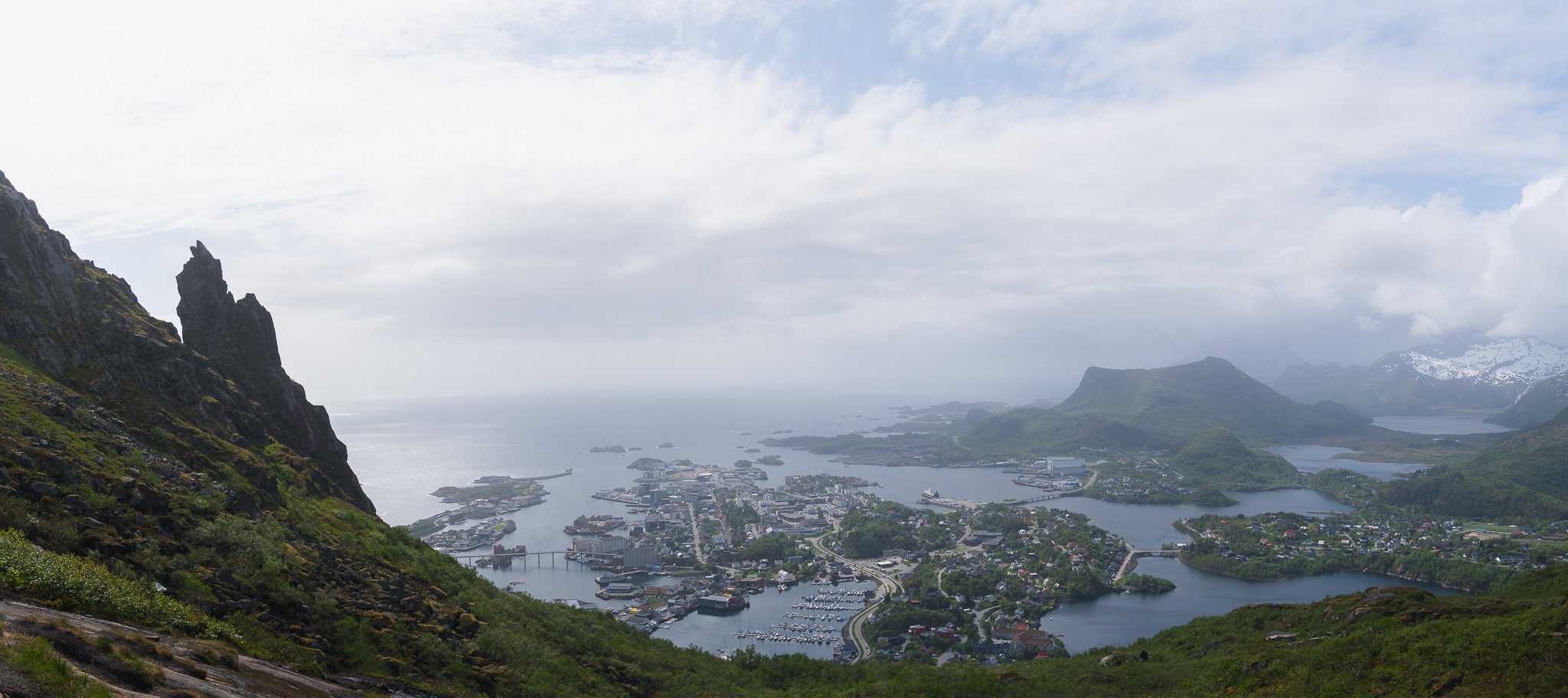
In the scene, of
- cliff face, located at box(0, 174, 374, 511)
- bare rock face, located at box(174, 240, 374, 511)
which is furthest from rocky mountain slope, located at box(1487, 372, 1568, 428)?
cliff face, located at box(0, 174, 374, 511)

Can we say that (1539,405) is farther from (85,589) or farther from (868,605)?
(85,589)

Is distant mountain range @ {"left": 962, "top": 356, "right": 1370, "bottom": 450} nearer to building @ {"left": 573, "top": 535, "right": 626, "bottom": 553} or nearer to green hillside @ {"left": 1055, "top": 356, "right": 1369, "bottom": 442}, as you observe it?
green hillside @ {"left": 1055, "top": 356, "right": 1369, "bottom": 442}

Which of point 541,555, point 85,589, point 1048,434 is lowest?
point 541,555

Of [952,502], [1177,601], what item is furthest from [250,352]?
[952,502]

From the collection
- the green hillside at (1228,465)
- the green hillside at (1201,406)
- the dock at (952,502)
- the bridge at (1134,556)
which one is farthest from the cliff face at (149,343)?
the green hillside at (1201,406)

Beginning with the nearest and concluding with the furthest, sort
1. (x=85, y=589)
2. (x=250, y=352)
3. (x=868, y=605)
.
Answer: (x=85, y=589), (x=250, y=352), (x=868, y=605)

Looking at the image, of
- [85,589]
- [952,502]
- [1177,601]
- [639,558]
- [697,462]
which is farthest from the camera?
[697,462]
